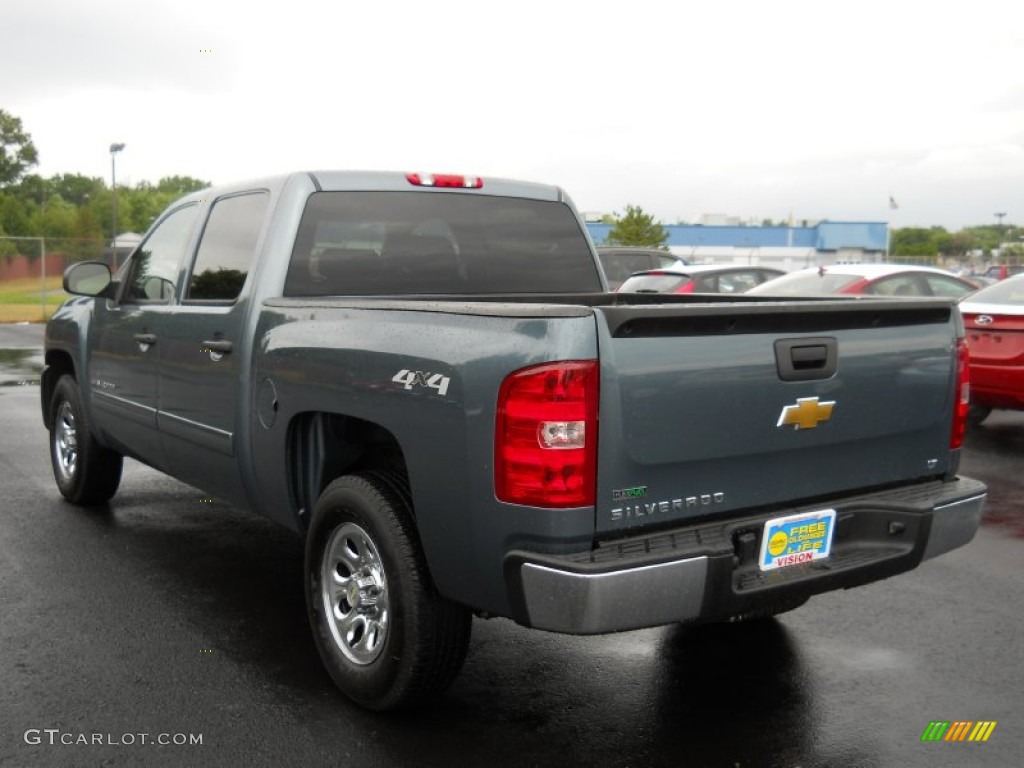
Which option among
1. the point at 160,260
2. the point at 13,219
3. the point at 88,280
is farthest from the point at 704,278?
the point at 13,219

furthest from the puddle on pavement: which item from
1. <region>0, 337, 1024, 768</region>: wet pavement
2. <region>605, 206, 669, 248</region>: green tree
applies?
<region>605, 206, 669, 248</region>: green tree

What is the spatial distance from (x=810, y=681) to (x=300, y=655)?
1983 mm

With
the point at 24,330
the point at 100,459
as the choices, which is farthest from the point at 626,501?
the point at 24,330

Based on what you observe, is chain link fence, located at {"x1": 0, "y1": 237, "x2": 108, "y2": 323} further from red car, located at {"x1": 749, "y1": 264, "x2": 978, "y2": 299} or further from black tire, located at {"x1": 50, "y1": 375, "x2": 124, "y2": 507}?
black tire, located at {"x1": 50, "y1": 375, "x2": 124, "y2": 507}

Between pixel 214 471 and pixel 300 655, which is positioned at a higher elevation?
pixel 214 471

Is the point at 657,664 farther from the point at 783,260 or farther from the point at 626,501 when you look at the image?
the point at 783,260

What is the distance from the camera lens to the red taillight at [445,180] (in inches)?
197

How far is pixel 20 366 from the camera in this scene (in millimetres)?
15531

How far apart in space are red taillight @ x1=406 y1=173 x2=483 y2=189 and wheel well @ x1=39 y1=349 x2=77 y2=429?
2.84 metres

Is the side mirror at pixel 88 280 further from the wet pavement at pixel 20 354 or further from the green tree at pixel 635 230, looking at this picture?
the green tree at pixel 635 230

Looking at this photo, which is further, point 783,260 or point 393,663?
point 783,260

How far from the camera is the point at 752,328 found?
3.39 meters

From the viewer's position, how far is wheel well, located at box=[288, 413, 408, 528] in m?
4.02

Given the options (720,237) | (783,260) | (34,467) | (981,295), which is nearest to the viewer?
(34,467)
